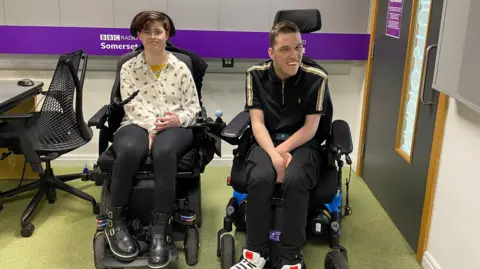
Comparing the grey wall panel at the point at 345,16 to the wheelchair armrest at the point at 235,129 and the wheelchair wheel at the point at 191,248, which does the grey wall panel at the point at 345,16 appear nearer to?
the wheelchair armrest at the point at 235,129

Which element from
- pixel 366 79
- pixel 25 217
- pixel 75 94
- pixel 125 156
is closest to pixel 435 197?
pixel 366 79

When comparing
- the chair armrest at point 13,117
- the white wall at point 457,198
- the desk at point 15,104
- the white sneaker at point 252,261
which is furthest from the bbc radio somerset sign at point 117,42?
the white wall at point 457,198

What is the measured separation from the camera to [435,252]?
225 centimetres

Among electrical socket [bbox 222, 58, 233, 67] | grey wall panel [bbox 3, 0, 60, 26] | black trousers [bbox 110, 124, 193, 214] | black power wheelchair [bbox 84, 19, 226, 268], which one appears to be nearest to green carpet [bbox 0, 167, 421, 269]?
black power wheelchair [bbox 84, 19, 226, 268]

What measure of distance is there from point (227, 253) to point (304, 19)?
1246mm

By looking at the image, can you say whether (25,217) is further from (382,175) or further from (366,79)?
(366,79)

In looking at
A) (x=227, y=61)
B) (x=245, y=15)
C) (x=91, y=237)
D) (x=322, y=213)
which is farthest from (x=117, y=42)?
(x=322, y=213)

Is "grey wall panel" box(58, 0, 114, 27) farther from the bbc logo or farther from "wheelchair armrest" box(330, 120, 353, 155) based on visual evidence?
"wheelchair armrest" box(330, 120, 353, 155)

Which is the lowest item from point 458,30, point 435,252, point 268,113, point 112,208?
point 435,252

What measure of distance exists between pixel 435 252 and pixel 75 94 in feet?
6.75

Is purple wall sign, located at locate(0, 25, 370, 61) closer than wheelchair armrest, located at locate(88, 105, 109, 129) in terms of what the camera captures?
No

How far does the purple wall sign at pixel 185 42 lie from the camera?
3.17m

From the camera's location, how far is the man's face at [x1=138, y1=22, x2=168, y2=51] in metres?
2.40

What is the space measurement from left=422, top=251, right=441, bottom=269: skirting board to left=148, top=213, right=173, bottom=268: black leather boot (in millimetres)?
1241
